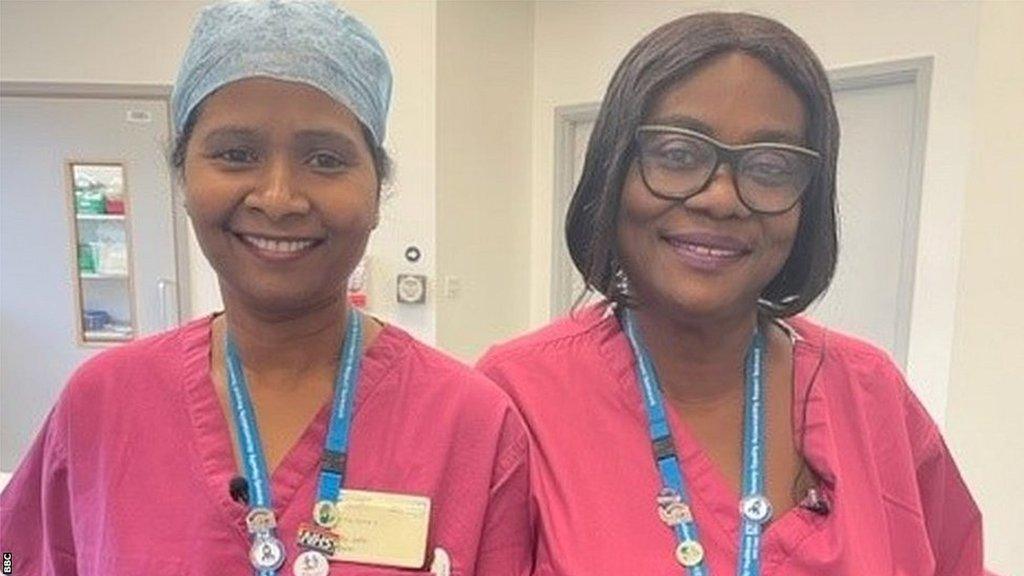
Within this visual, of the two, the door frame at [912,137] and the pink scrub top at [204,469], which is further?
the door frame at [912,137]

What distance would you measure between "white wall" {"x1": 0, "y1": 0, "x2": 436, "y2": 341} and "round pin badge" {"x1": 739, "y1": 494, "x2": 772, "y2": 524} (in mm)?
2496

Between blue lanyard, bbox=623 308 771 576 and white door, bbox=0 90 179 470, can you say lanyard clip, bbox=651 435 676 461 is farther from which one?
white door, bbox=0 90 179 470

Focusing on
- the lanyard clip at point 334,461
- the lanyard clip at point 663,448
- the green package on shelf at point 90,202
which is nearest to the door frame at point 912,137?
the lanyard clip at point 663,448

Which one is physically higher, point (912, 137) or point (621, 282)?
point (912, 137)

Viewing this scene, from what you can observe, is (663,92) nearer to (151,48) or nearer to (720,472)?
(720,472)

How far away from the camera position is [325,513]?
31.0 inches

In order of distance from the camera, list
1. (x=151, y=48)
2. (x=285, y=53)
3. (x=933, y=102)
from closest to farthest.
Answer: (x=285, y=53)
(x=933, y=102)
(x=151, y=48)

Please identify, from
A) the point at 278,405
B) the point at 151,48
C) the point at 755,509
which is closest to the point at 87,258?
the point at 151,48

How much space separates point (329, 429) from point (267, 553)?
141 mm

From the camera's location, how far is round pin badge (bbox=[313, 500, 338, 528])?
0.79 meters

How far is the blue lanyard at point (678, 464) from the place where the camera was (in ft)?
2.69

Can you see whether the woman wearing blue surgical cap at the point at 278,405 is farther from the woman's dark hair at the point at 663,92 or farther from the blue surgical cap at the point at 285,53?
the woman's dark hair at the point at 663,92

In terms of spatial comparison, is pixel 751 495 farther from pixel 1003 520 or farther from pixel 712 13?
pixel 1003 520

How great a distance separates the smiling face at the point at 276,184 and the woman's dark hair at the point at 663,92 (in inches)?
10.7
